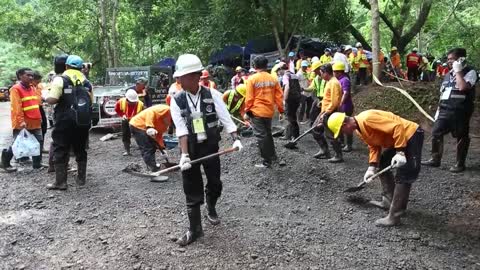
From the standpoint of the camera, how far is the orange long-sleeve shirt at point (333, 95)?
709 centimetres

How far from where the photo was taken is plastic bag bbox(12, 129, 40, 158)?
7.15 metres

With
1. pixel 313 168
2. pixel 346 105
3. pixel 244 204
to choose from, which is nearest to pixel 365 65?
pixel 346 105

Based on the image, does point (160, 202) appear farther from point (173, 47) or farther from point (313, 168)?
point (173, 47)

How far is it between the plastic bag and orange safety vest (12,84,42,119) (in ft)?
1.17

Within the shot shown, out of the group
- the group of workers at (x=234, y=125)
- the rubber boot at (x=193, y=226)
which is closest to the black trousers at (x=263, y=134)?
the group of workers at (x=234, y=125)

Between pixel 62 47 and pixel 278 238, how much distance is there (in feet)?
88.9

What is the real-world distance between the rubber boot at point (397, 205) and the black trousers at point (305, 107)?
6.37 meters

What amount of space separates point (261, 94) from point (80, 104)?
263 centimetres

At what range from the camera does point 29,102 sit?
742 centimetres

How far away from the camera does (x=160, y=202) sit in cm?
565

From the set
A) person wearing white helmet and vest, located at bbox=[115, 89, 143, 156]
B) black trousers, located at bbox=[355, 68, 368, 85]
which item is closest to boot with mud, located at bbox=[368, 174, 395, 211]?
person wearing white helmet and vest, located at bbox=[115, 89, 143, 156]

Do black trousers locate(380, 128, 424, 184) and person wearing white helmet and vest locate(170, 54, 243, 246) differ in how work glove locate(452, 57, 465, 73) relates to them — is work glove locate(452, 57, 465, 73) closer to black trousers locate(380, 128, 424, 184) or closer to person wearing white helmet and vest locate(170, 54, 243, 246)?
black trousers locate(380, 128, 424, 184)

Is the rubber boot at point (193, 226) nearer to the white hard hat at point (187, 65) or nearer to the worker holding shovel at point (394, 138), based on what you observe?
the white hard hat at point (187, 65)

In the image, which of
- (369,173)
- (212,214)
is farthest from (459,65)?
(212,214)
